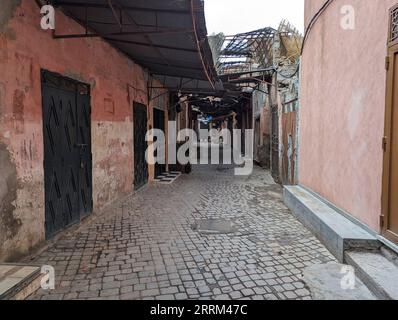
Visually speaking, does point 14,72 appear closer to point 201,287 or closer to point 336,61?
point 201,287

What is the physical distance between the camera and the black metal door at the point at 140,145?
845 cm

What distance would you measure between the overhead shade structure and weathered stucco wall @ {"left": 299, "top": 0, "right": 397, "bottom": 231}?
1.98 m

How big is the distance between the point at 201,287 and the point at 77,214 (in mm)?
2838

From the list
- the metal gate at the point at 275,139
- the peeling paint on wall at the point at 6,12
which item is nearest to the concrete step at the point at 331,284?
the peeling paint on wall at the point at 6,12

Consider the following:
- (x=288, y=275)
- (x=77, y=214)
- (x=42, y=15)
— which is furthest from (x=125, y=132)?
(x=288, y=275)

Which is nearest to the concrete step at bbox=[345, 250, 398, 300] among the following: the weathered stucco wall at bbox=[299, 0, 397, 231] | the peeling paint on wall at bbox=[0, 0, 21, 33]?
the weathered stucco wall at bbox=[299, 0, 397, 231]

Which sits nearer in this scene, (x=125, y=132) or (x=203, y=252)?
(x=203, y=252)

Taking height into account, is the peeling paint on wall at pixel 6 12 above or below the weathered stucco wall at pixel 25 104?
above

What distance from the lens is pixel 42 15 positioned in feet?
13.6

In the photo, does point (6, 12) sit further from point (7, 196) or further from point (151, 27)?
point (151, 27)

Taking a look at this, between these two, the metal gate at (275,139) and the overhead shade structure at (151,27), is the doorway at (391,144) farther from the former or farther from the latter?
the metal gate at (275,139)

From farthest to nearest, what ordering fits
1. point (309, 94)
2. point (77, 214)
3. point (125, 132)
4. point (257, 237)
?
point (125, 132) → point (309, 94) → point (77, 214) → point (257, 237)

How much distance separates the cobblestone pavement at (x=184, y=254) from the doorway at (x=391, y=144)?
2.95 ft

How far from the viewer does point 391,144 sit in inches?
131
